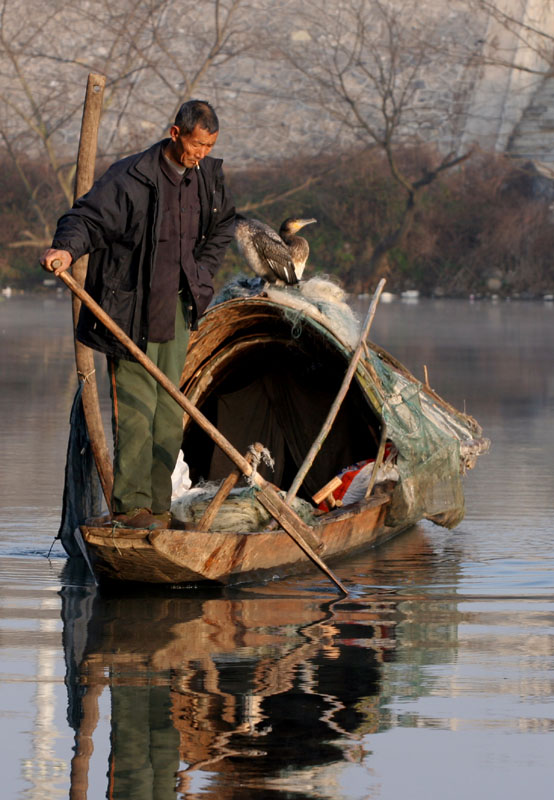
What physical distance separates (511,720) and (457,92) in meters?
38.9

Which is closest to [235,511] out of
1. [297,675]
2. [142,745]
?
[297,675]

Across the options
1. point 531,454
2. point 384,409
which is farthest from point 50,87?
point 384,409

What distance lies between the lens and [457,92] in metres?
43.2

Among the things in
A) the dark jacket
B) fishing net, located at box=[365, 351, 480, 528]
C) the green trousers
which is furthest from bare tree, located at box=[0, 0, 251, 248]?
the dark jacket

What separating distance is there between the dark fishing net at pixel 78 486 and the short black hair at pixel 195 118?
1.75 meters

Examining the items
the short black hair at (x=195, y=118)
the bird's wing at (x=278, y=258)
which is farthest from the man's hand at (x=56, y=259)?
the bird's wing at (x=278, y=258)

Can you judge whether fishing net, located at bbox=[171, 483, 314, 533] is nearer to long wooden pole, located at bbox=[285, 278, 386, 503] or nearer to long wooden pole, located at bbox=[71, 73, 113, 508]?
long wooden pole, located at bbox=[285, 278, 386, 503]

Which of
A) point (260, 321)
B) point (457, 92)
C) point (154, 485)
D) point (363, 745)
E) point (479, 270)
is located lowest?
point (363, 745)

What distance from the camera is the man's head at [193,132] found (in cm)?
704

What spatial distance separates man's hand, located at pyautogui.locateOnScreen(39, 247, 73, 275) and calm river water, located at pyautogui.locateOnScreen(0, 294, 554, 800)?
55.4 inches

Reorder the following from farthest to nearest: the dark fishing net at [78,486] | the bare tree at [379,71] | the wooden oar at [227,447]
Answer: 1. the bare tree at [379,71]
2. the dark fishing net at [78,486]
3. the wooden oar at [227,447]

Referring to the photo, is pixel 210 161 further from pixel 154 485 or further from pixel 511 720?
pixel 511 720

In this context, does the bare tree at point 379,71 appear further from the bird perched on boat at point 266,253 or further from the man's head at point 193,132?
the man's head at point 193,132

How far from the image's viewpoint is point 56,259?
6770mm
